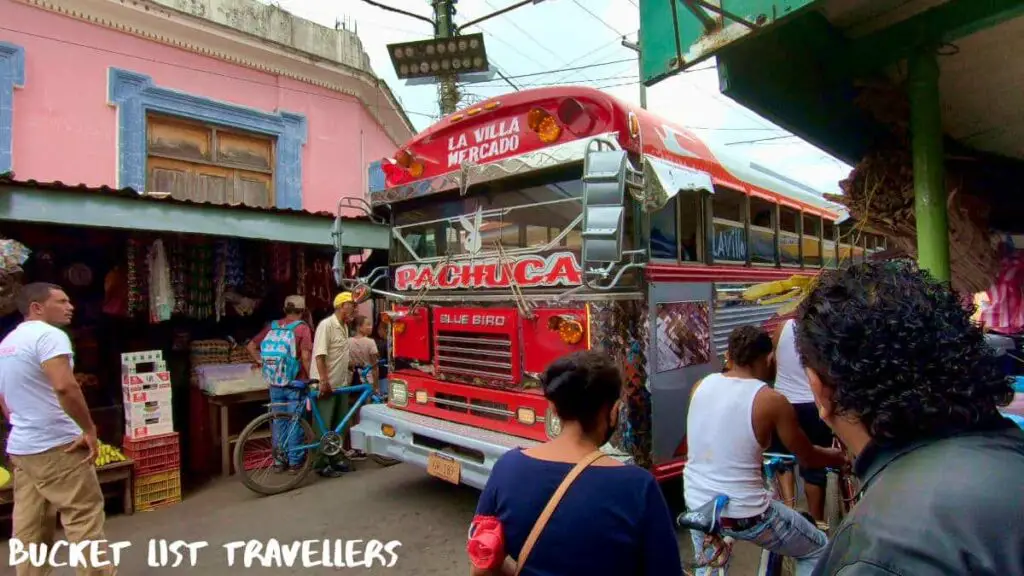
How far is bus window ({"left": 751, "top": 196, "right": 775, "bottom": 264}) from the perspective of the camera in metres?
5.21

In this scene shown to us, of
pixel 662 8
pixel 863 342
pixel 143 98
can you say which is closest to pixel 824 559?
pixel 863 342

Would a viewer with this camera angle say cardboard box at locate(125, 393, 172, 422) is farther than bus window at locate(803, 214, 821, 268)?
No

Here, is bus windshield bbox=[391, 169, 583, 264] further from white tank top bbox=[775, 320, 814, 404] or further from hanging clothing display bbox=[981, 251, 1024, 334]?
hanging clothing display bbox=[981, 251, 1024, 334]

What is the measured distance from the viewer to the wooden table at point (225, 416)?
589cm

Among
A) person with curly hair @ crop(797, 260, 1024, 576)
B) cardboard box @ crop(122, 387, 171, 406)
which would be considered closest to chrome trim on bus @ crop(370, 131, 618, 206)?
cardboard box @ crop(122, 387, 171, 406)

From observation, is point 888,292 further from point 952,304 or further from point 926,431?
point 926,431

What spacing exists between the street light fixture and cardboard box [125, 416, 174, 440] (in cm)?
950

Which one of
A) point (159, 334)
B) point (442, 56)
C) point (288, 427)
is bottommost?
point (288, 427)

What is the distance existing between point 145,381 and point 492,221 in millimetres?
3451

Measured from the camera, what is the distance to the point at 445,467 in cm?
422

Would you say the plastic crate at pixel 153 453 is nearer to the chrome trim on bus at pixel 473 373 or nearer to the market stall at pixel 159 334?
the market stall at pixel 159 334

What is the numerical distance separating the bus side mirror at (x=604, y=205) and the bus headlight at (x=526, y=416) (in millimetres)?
1308

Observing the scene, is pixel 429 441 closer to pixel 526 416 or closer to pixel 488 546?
pixel 526 416

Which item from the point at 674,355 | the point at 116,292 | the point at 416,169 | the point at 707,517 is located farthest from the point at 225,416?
the point at 707,517
